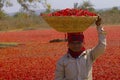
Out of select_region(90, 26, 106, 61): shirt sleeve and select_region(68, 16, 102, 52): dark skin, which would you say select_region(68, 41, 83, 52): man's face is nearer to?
select_region(68, 16, 102, 52): dark skin

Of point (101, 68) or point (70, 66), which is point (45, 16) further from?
point (101, 68)

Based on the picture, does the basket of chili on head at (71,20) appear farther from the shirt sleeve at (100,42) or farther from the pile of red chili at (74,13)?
the shirt sleeve at (100,42)

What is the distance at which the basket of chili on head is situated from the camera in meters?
5.95

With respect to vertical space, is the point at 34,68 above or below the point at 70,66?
below

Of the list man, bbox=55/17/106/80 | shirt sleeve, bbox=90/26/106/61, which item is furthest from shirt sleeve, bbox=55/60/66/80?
shirt sleeve, bbox=90/26/106/61

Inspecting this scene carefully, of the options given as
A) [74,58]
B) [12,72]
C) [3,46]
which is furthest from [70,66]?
[3,46]

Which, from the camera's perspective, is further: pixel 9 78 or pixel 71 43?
pixel 9 78

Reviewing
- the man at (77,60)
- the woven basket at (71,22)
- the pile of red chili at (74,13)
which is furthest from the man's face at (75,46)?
the pile of red chili at (74,13)

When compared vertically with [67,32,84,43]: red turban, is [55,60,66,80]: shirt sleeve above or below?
below

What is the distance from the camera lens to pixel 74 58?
5914mm

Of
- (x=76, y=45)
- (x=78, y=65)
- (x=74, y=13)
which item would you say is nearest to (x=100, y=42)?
(x=76, y=45)

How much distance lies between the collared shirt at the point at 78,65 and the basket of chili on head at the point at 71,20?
8.8 inches

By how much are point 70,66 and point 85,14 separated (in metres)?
0.80

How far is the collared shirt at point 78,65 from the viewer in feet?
19.4
